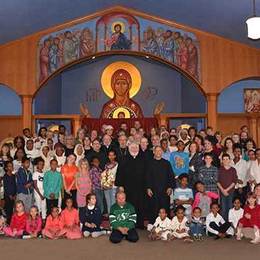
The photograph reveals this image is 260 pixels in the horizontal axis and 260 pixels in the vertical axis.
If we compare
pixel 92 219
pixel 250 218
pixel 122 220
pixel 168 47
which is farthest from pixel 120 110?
pixel 250 218

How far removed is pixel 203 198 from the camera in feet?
27.5

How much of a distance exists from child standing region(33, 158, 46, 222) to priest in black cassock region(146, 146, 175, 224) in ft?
6.31

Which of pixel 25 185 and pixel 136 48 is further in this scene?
pixel 136 48

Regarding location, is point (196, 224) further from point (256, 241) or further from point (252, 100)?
point (252, 100)

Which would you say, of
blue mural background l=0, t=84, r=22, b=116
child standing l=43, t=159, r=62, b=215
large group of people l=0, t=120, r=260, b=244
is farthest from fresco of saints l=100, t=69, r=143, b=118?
child standing l=43, t=159, r=62, b=215

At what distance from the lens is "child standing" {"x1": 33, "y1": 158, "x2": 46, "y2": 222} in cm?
877

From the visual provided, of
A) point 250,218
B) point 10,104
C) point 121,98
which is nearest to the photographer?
point 250,218

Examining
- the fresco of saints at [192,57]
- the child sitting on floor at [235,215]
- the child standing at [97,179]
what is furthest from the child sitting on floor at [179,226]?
the fresco of saints at [192,57]

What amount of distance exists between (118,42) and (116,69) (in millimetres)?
6090

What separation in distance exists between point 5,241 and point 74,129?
6519mm

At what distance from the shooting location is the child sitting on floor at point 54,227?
805 cm

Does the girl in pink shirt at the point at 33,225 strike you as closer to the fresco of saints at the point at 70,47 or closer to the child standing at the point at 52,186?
the child standing at the point at 52,186

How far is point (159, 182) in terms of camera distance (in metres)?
8.55

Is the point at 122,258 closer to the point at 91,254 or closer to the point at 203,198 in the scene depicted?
the point at 91,254
